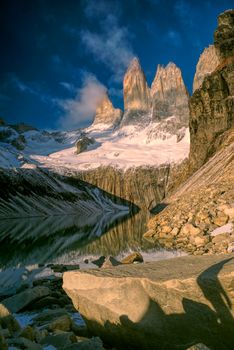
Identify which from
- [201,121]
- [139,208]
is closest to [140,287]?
[201,121]

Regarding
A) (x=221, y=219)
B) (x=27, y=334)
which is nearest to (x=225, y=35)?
(x=221, y=219)

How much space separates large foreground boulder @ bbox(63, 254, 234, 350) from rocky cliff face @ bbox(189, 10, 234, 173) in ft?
281

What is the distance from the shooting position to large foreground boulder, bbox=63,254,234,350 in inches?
237

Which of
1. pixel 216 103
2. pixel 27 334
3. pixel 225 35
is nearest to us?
pixel 27 334

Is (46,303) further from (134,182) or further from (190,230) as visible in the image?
(134,182)

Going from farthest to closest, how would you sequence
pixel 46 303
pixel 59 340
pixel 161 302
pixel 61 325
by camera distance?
pixel 46 303 < pixel 61 325 < pixel 59 340 < pixel 161 302

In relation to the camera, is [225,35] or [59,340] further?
[225,35]

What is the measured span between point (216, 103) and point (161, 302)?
98422 mm

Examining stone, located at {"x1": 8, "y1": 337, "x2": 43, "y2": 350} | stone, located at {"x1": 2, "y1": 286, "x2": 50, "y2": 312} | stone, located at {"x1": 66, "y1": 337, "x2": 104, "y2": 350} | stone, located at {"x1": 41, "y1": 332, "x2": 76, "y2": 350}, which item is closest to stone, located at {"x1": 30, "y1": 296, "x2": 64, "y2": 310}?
stone, located at {"x1": 2, "y1": 286, "x2": 50, "y2": 312}

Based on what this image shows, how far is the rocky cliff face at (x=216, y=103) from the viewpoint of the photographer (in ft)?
306

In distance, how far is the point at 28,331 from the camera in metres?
7.01

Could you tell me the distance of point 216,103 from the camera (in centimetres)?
9725

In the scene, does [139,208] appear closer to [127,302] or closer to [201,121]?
[201,121]

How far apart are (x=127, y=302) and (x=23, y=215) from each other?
4637 inches
